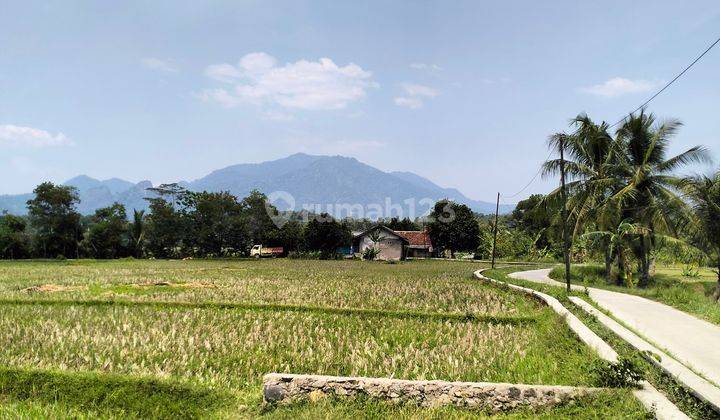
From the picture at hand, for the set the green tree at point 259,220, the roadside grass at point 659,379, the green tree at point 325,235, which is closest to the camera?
the roadside grass at point 659,379

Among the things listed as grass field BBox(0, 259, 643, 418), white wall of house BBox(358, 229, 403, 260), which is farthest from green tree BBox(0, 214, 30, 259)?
grass field BBox(0, 259, 643, 418)

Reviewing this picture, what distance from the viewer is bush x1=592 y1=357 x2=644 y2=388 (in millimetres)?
6668

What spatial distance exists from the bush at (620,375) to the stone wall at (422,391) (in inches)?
13.0

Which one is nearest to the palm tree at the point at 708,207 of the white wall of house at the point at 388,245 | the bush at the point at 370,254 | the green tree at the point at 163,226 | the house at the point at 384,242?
the bush at the point at 370,254

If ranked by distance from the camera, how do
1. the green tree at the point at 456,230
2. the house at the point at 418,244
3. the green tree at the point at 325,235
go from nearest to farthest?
1. the green tree at the point at 325,235
2. the green tree at the point at 456,230
3. the house at the point at 418,244

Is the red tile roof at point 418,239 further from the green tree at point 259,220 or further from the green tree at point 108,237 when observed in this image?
the green tree at point 108,237

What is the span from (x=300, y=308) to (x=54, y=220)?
182 ft

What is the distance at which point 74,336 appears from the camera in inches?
396

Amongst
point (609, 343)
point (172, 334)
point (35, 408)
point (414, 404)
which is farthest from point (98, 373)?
point (609, 343)

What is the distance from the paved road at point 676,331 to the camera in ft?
26.2

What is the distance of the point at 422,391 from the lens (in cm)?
670

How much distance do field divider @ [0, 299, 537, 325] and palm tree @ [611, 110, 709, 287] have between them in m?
11.7

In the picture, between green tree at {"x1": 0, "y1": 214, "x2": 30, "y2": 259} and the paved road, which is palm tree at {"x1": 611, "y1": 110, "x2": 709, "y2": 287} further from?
green tree at {"x1": 0, "y1": 214, "x2": 30, "y2": 259}

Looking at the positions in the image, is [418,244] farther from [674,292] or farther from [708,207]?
[674,292]
